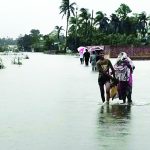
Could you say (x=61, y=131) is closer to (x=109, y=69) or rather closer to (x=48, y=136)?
(x=48, y=136)

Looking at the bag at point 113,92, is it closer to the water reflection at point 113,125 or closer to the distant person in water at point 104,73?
the distant person in water at point 104,73

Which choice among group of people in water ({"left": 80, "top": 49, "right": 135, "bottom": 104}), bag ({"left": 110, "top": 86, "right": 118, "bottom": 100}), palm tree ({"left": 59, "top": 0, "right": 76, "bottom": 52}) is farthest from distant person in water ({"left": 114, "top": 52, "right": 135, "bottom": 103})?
palm tree ({"left": 59, "top": 0, "right": 76, "bottom": 52})

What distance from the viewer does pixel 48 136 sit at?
9609 mm

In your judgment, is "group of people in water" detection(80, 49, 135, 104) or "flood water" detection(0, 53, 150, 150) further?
"group of people in water" detection(80, 49, 135, 104)

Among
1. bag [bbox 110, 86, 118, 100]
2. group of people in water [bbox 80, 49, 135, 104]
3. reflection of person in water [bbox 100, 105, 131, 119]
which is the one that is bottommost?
reflection of person in water [bbox 100, 105, 131, 119]

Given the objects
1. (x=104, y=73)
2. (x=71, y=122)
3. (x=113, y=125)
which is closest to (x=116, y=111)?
(x=104, y=73)

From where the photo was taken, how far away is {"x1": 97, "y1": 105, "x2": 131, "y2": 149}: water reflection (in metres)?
9.08

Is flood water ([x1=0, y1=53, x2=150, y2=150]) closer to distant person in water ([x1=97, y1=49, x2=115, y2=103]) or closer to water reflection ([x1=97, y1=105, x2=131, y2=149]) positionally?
water reflection ([x1=97, y1=105, x2=131, y2=149])

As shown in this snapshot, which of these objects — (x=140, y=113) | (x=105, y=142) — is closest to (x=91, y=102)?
(x=140, y=113)

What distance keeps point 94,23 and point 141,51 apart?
189 feet

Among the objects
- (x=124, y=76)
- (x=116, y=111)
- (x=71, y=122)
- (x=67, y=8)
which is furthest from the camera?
(x=67, y=8)

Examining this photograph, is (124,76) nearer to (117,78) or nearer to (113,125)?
(117,78)

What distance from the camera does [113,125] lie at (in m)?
10.9

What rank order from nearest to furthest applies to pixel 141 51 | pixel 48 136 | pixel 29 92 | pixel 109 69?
pixel 48 136, pixel 109 69, pixel 29 92, pixel 141 51
